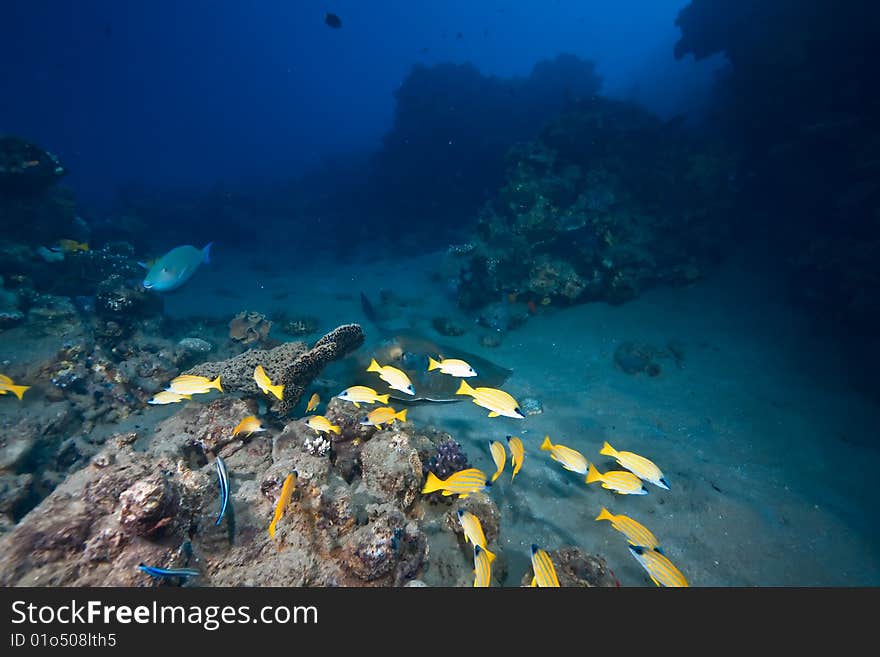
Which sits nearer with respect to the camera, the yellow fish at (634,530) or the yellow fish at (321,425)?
the yellow fish at (634,530)

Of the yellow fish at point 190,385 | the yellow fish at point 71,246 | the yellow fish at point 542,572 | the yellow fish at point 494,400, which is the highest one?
the yellow fish at point 71,246

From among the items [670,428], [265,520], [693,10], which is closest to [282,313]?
[265,520]

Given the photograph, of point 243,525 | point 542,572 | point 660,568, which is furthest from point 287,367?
point 660,568

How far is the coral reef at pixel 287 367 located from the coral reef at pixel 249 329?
15.6 feet

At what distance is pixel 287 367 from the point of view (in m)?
5.04

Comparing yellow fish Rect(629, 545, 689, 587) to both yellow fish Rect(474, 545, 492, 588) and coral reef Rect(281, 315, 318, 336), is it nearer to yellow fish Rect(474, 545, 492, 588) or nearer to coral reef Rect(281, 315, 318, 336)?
yellow fish Rect(474, 545, 492, 588)

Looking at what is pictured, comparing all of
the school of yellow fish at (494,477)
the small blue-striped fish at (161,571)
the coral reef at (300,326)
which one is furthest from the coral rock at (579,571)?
the coral reef at (300,326)

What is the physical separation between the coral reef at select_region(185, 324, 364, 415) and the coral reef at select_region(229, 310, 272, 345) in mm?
4741

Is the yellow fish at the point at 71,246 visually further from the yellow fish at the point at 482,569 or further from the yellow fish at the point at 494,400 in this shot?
the yellow fish at the point at 482,569

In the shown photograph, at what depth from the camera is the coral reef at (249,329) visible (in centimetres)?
1024

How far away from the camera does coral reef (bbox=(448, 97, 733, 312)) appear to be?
11828 millimetres

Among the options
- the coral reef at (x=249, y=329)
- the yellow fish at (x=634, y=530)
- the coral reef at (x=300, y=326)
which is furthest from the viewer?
the coral reef at (x=300, y=326)

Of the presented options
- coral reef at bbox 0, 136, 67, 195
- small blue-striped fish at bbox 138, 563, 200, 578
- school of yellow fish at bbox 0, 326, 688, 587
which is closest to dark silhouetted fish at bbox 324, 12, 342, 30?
coral reef at bbox 0, 136, 67, 195

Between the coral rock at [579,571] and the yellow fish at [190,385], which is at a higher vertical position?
the yellow fish at [190,385]
